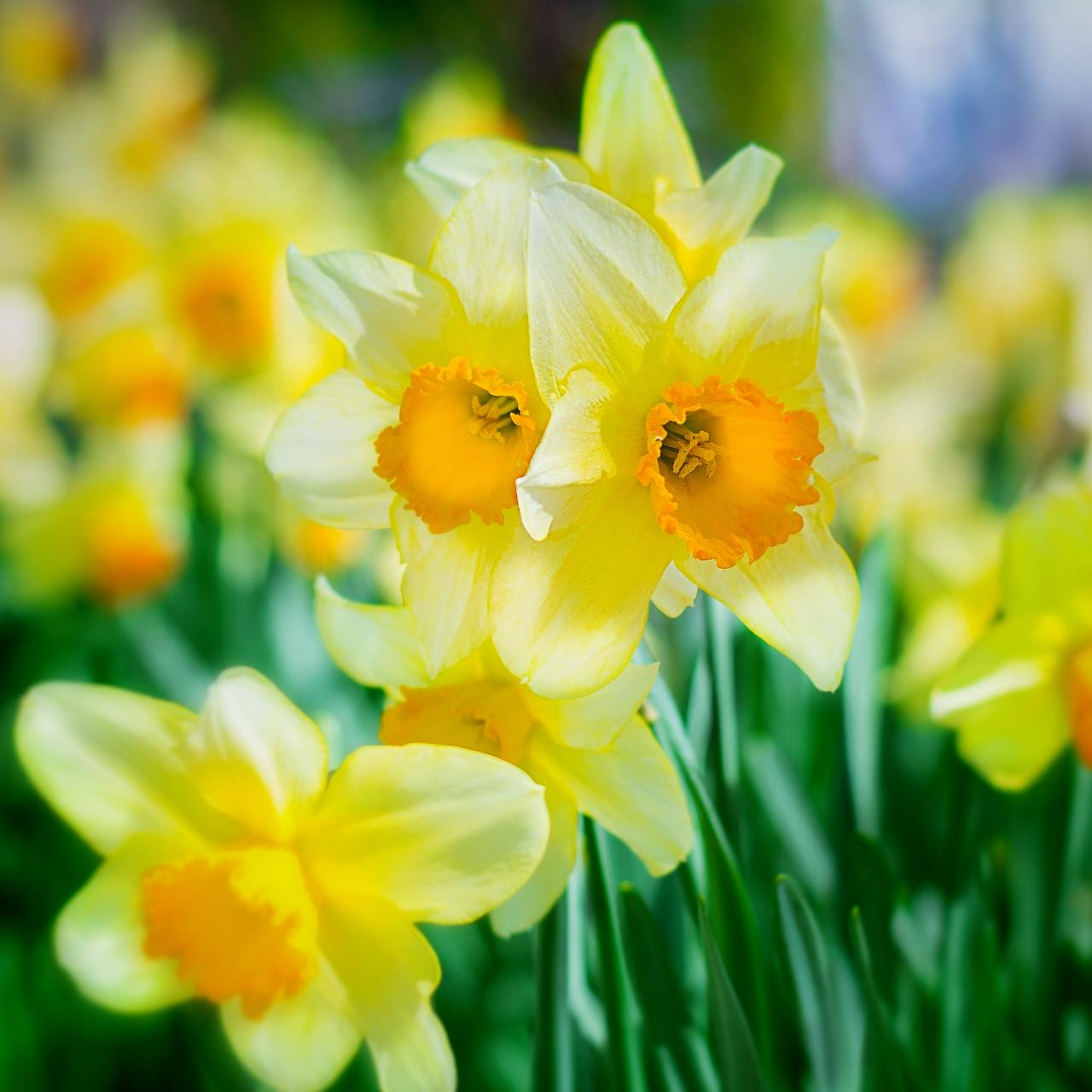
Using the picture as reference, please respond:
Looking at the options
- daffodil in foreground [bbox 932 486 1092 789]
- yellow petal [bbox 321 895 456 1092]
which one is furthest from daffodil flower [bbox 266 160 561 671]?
daffodil in foreground [bbox 932 486 1092 789]

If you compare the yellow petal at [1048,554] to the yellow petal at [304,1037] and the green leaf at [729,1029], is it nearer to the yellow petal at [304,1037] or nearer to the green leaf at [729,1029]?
the green leaf at [729,1029]

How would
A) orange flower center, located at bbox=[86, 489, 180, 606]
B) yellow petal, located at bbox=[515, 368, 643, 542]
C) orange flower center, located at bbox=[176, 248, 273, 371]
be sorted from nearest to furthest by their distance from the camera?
yellow petal, located at bbox=[515, 368, 643, 542] → orange flower center, located at bbox=[176, 248, 273, 371] → orange flower center, located at bbox=[86, 489, 180, 606]

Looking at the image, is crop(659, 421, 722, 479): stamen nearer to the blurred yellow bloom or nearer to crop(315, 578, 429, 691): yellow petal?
crop(315, 578, 429, 691): yellow petal

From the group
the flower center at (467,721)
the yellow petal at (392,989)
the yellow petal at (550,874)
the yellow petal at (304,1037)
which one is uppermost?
the flower center at (467,721)

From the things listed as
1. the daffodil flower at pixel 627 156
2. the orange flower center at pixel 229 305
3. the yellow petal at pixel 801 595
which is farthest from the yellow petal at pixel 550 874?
the orange flower center at pixel 229 305

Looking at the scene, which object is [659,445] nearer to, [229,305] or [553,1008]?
[553,1008]

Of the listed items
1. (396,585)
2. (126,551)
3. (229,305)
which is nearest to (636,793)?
(396,585)
